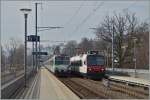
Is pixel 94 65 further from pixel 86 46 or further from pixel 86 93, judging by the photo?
pixel 86 46

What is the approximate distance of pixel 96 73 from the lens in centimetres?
4897

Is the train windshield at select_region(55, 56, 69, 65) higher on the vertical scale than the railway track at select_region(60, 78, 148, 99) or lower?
higher

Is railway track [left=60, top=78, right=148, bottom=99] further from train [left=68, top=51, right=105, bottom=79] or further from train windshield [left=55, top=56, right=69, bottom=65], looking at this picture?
train windshield [left=55, top=56, right=69, bottom=65]

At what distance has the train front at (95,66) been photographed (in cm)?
4844

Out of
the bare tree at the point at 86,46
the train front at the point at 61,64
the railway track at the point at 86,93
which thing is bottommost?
the railway track at the point at 86,93

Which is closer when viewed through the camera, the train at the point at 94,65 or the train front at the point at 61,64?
the train at the point at 94,65

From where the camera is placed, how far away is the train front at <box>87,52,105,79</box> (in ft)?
159

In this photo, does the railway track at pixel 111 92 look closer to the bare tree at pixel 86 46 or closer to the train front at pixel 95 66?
the train front at pixel 95 66

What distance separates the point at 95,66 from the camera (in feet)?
159

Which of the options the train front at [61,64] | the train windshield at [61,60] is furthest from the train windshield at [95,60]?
the train windshield at [61,60]

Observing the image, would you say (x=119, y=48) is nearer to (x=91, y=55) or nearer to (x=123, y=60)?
(x=123, y=60)

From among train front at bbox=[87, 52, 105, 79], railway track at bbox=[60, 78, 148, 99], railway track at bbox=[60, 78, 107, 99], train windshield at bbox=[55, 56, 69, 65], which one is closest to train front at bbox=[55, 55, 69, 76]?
train windshield at bbox=[55, 56, 69, 65]

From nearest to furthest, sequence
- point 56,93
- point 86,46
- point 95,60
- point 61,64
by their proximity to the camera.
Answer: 1. point 56,93
2. point 95,60
3. point 61,64
4. point 86,46

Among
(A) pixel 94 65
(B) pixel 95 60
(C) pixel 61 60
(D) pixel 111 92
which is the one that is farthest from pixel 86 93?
(C) pixel 61 60
